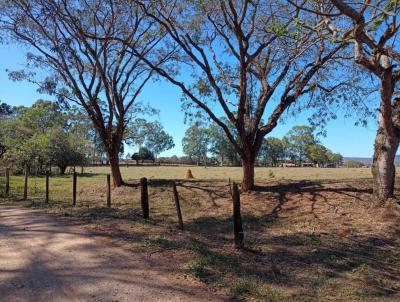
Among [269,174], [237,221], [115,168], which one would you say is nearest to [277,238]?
[237,221]

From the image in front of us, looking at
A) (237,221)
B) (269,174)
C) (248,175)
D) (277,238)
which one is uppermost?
(248,175)

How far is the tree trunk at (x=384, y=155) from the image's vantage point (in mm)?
11930

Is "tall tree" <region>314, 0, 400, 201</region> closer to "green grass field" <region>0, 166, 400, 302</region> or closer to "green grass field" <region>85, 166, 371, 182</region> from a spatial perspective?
"green grass field" <region>0, 166, 400, 302</region>

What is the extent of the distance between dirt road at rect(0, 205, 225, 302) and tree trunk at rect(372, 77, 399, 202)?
870 centimetres

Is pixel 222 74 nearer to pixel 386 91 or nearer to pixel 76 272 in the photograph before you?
pixel 386 91

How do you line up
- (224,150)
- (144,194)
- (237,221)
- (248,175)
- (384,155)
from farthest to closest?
(224,150)
(248,175)
(384,155)
(144,194)
(237,221)

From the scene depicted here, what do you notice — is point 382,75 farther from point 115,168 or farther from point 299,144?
point 299,144

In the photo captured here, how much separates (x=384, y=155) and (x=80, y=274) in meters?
10.1

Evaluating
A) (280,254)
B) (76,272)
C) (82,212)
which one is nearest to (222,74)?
(82,212)

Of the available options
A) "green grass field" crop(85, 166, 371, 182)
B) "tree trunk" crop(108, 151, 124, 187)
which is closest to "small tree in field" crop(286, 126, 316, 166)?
"green grass field" crop(85, 166, 371, 182)

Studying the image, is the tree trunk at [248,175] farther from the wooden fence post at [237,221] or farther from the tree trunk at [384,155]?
the wooden fence post at [237,221]

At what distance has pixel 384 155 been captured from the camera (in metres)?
12.2

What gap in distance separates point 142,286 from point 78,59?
15593 mm

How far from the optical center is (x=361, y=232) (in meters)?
10.8
